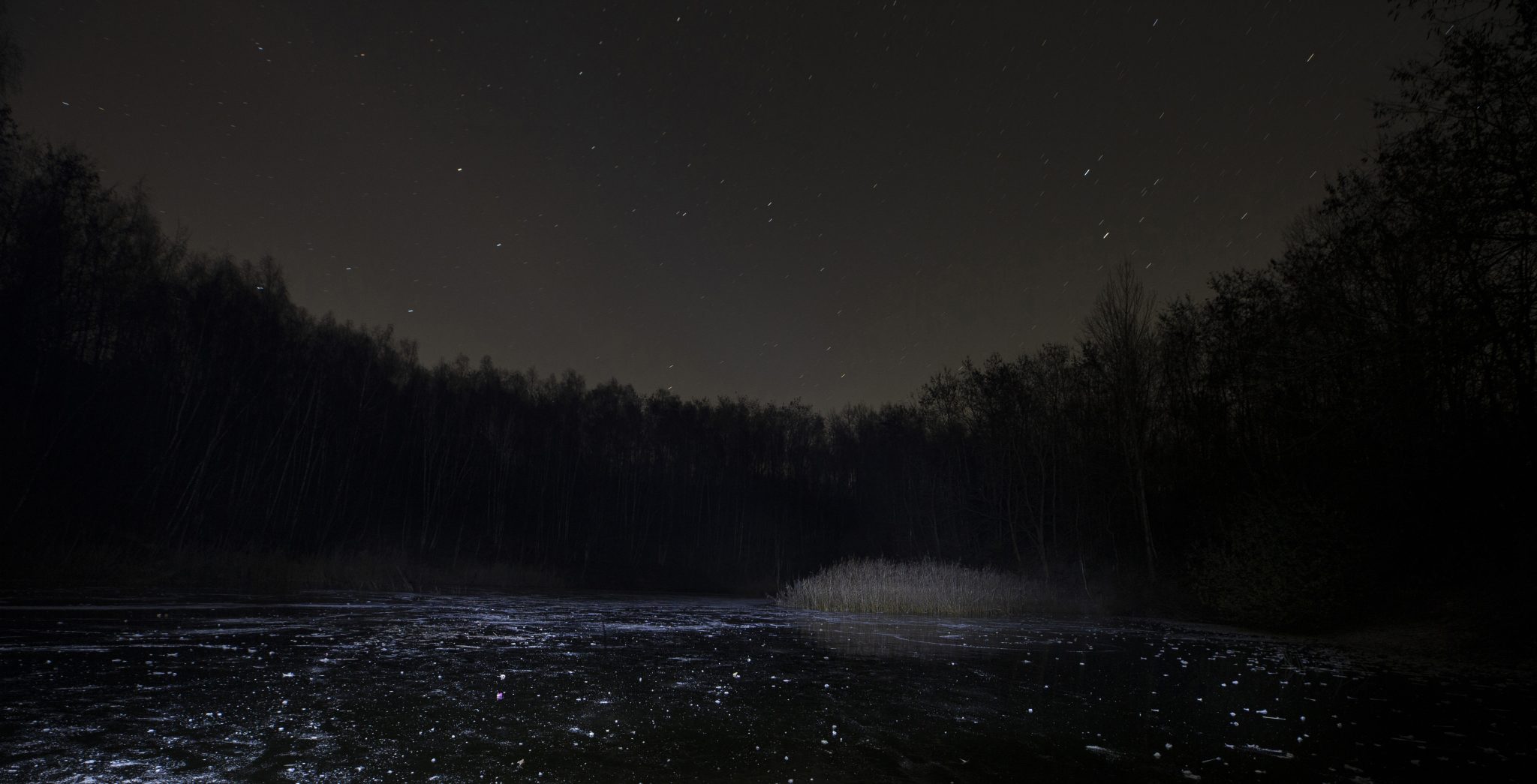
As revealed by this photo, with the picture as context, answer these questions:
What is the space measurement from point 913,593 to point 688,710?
16913 millimetres

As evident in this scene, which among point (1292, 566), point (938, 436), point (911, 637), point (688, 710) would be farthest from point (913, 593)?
point (938, 436)

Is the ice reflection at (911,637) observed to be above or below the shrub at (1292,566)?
below

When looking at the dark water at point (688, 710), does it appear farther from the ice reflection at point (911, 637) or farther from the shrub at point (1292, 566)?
the shrub at point (1292, 566)

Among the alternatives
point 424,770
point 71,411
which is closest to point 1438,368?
point 424,770

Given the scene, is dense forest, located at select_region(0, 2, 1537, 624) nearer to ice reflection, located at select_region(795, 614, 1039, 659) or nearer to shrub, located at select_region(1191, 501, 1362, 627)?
shrub, located at select_region(1191, 501, 1362, 627)

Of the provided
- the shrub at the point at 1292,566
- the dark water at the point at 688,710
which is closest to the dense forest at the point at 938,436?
the shrub at the point at 1292,566

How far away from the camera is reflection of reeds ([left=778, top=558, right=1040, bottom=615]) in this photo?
22.0 metres

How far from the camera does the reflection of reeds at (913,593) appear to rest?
21984 mm

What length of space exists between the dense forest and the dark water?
4.39 metres

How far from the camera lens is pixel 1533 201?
8469 millimetres

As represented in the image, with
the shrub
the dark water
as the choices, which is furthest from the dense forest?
the dark water

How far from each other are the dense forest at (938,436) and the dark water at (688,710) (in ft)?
14.4

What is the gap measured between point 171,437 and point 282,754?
32605 mm

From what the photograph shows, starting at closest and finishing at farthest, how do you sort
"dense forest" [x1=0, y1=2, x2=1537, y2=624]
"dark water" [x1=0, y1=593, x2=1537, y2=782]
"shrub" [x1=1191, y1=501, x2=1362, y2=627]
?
1. "dark water" [x1=0, y1=593, x2=1537, y2=782]
2. "dense forest" [x1=0, y1=2, x2=1537, y2=624]
3. "shrub" [x1=1191, y1=501, x2=1362, y2=627]
